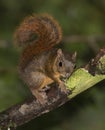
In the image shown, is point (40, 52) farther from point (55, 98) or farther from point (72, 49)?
point (72, 49)

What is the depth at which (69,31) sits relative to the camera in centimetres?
375

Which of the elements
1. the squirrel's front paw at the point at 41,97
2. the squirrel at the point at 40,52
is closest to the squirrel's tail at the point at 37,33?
the squirrel at the point at 40,52

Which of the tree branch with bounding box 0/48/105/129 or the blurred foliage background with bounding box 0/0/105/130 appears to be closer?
the tree branch with bounding box 0/48/105/129

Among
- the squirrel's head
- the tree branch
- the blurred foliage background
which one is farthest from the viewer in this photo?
the blurred foliage background

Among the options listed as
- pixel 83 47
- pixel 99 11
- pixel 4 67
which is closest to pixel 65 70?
pixel 4 67

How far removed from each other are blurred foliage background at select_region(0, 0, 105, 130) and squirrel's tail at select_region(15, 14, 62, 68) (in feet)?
1.13

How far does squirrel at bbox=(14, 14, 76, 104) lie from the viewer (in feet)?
8.88

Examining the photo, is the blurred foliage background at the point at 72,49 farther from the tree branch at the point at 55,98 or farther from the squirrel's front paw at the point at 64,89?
the squirrel's front paw at the point at 64,89

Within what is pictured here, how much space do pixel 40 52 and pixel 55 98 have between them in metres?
0.60

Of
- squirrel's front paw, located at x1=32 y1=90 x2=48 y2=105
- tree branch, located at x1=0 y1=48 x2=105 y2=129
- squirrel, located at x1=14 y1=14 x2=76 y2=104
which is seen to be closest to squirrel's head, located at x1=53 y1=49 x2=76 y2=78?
squirrel, located at x1=14 y1=14 x2=76 y2=104

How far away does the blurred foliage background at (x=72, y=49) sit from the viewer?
349 cm

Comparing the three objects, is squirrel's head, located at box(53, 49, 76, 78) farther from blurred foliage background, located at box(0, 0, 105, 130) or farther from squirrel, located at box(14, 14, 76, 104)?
blurred foliage background, located at box(0, 0, 105, 130)

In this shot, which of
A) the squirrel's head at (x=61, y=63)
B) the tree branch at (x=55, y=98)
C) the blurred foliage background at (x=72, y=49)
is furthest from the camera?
the blurred foliage background at (x=72, y=49)

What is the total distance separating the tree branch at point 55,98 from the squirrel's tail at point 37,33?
0.51 metres
